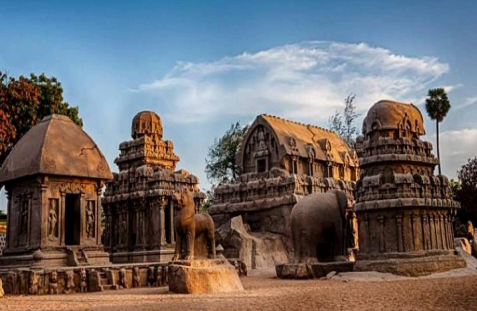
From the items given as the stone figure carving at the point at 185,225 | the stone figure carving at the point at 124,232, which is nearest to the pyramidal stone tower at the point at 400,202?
the stone figure carving at the point at 185,225

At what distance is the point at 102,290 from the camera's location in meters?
16.4

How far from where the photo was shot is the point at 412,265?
19.1m

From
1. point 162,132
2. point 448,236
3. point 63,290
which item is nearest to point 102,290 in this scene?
point 63,290

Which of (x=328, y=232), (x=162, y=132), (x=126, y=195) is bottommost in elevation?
(x=328, y=232)

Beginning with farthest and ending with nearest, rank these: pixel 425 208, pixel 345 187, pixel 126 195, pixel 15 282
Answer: pixel 345 187 → pixel 126 195 → pixel 425 208 → pixel 15 282

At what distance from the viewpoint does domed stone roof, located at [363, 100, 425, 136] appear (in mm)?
21797

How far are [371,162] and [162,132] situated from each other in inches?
656

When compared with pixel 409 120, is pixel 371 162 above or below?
below

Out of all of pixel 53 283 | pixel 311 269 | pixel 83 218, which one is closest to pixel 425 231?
pixel 311 269

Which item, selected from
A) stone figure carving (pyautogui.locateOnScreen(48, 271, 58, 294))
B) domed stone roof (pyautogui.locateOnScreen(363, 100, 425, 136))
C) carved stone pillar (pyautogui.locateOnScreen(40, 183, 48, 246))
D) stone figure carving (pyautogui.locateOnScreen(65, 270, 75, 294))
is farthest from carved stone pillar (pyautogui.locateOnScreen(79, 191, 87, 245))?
domed stone roof (pyautogui.locateOnScreen(363, 100, 425, 136))

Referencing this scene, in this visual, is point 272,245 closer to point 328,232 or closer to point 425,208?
point 328,232

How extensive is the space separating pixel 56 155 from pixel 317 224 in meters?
9.87

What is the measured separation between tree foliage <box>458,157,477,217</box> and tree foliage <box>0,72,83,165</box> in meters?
28.5

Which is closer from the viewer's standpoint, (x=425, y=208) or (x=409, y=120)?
(x=425, y=208)
